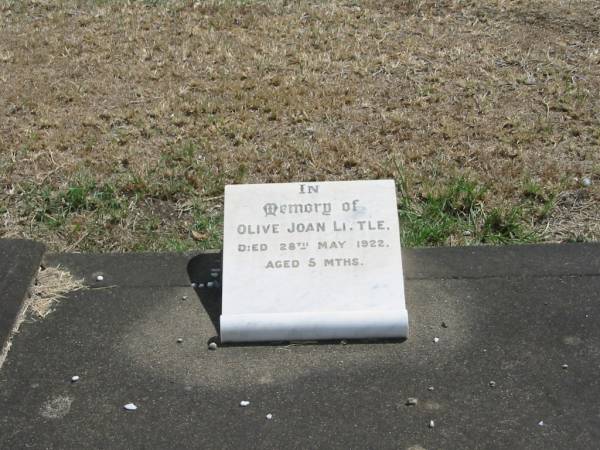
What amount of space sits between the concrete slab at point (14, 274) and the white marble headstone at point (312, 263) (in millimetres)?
953

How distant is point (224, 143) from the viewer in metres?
5.30

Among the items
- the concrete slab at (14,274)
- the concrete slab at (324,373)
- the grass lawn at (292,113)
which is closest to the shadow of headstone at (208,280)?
the concrete slab at (324,373)

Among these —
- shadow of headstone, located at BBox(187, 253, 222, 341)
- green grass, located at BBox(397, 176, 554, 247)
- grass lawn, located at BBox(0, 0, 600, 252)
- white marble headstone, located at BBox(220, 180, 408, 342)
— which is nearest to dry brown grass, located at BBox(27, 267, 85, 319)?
grass lawn, located at BBox(0, 0, 600, 252)

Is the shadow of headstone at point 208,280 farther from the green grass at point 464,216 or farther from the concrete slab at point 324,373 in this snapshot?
the green grass at point 464,216

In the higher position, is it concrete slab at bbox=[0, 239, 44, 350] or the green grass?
concrete slab at bbox=[0, 239, 44, 350]

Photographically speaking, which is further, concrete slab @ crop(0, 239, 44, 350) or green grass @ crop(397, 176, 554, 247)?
green grass @ crop(397, 176, 554, 247)

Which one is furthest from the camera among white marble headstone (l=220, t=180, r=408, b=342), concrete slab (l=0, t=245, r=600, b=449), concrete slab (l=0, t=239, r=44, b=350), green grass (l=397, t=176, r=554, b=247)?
green grass (l=397, t=176, r=554, b=247)

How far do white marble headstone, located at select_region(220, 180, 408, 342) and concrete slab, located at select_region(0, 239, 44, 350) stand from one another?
3.13ft

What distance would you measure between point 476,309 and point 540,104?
230 centimetres

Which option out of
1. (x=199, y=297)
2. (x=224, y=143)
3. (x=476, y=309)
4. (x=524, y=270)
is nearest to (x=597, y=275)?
(x=524, y=270)

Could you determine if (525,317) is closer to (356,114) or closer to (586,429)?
(586,429)

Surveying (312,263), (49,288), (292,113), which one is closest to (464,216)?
(312,263)

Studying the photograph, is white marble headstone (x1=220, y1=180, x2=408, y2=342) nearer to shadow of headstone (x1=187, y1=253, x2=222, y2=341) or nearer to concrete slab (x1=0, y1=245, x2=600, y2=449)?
concrete slab (x1=0, y1=245, x2=600, y2=449)

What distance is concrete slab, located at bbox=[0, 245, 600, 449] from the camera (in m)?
3.20
